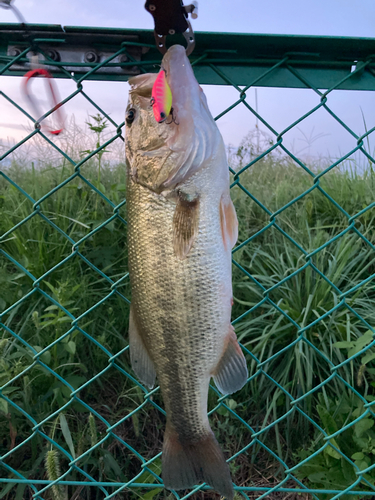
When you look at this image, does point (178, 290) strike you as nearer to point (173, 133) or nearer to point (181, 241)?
point (181, 241)

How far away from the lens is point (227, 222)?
113cm

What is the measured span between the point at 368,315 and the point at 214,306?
1624mm

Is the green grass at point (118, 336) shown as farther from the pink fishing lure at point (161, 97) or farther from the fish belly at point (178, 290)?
the pink fishing lure at point (161, 97)

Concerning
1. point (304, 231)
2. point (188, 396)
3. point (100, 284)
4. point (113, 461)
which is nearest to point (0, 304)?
point (100, 284)

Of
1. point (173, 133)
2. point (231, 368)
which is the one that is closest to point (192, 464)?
point (231, 368)

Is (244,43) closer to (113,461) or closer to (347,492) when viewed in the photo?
(347,492)

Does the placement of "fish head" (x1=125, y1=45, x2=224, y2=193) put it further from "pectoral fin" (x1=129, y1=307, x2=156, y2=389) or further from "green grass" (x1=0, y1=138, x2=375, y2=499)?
"green grass" (x1=0, y1=138, x2=375, y2=499)

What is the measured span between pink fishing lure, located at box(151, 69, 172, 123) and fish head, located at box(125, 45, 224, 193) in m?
0.05

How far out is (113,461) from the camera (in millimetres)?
1949

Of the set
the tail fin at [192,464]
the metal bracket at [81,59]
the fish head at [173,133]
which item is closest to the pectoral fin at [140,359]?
the tail fin at [192,464]

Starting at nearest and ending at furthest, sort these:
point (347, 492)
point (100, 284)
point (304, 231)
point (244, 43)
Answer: point (244, 43), point (347, 492), point (100, 284), point (304, 231)

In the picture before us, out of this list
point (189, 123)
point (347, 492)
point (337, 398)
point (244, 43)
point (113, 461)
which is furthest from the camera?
point (337, 398)

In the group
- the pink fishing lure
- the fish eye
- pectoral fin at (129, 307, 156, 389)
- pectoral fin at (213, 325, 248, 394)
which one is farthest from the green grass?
the pink fishing lure

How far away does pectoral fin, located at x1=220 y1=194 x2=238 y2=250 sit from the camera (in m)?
1.12
